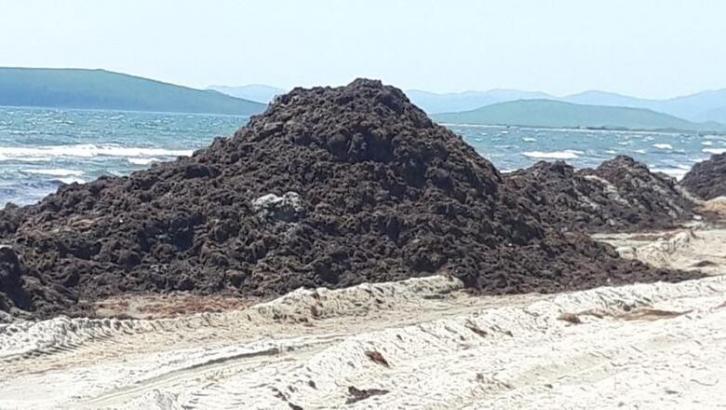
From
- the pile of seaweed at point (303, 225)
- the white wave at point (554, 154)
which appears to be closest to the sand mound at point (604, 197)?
the pile of seaweed at point (303, 225)

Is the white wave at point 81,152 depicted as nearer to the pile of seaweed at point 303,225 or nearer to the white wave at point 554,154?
the white wave at point 554,154

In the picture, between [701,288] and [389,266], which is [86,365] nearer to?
[389,266]

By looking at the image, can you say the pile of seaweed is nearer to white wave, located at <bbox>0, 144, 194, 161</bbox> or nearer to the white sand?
the white sand

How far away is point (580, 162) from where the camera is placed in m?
75.5

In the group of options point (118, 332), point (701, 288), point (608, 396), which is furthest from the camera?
point (701, 288)

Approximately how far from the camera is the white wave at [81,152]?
55.6 m

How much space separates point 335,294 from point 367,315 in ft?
2.38

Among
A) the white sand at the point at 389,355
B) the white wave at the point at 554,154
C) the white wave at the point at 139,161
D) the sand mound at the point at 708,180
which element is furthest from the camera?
the white wave at the point at 554,154

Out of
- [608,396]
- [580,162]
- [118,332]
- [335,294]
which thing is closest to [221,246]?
[335,294]

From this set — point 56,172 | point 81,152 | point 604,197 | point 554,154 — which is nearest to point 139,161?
point 81,152

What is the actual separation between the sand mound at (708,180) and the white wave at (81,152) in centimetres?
2500

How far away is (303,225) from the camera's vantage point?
785 inches

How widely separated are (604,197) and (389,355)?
20322 millimetres

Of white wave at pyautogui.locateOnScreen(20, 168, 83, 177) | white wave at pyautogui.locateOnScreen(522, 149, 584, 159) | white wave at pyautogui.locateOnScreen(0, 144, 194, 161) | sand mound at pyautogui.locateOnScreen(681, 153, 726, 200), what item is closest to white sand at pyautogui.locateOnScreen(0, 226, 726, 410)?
sand mound at pyautogui.locateOnScreen(681, 153, 726, 200)
